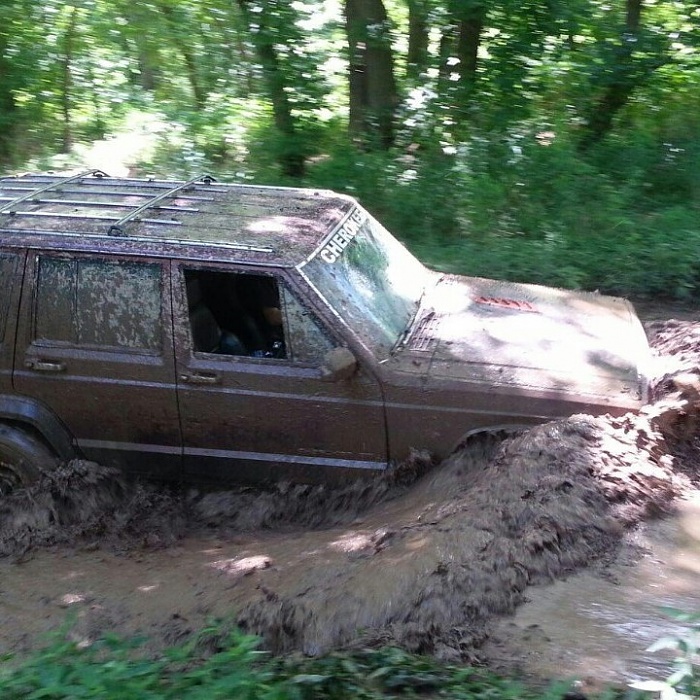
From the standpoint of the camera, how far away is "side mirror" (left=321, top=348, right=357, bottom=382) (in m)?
4.50

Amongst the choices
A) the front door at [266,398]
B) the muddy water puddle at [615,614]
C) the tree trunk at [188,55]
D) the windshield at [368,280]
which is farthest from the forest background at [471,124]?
the muddy water puddle at [615,614]

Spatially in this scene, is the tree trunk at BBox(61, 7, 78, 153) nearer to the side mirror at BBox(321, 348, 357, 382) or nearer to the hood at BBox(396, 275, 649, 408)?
the hood at BBox(396, 275, 649, 408)

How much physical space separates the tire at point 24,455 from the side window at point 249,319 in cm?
110

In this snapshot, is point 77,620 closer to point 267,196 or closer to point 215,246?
point 215,246

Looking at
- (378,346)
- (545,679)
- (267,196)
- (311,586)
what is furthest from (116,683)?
(267,196)

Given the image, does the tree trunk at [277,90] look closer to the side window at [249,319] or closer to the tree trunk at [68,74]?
the tree trunk at [68,74]

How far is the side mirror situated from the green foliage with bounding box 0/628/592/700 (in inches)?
57.6

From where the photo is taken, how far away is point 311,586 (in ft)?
13.4

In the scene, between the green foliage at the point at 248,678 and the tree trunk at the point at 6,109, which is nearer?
the green foliage at the point at 248,678

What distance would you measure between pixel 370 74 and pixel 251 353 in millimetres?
5969

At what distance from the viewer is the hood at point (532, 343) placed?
179 inches

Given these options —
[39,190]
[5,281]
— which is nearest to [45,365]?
[5,281]

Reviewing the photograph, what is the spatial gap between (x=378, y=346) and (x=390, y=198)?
452 centimetres

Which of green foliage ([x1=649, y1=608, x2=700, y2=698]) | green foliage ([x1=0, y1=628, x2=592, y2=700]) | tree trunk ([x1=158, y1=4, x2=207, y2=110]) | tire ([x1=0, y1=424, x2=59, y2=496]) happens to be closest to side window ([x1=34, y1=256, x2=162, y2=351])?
tire ([x1=0, y1=424, x2=59, y2=496])
